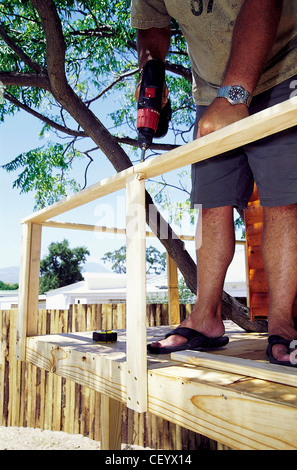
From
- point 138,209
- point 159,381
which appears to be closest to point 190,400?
point 159,381

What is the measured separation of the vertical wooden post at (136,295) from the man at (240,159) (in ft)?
1.01

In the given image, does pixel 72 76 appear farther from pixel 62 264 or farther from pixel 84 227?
pixel 62 264

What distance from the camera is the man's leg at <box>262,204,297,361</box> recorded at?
4.75 feet

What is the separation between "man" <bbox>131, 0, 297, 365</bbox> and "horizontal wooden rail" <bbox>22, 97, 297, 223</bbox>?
0.20 m

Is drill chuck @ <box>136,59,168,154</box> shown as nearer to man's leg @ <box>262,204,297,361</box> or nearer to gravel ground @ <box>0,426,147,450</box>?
man's leg @ <box>262,204,297,361</box>

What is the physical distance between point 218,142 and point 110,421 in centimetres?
281

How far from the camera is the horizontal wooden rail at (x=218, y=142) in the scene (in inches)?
35.1

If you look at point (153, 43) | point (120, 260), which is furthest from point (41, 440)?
point (120, 260)

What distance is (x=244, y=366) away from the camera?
1234 millimetres

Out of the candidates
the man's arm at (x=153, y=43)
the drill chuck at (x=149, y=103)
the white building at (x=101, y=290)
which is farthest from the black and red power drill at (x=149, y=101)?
the white building at (x=101, y=290)

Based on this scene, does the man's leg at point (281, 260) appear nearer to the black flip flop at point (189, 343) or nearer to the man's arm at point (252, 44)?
the black flip flop at point (189, 343)

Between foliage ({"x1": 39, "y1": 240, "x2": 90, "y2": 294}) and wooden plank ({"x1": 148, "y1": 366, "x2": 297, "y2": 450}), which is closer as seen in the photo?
wooden plank ({"x1": 148, "y1": 366, "x2": 297, "y2": 450})

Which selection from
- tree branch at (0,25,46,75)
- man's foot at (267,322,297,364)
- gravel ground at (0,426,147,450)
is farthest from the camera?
gravel ground at (0,426,147,450)

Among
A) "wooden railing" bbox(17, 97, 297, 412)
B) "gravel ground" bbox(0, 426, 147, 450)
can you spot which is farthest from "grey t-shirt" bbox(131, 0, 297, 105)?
"gravel ground" bbox(0, 426, 147, 450)
